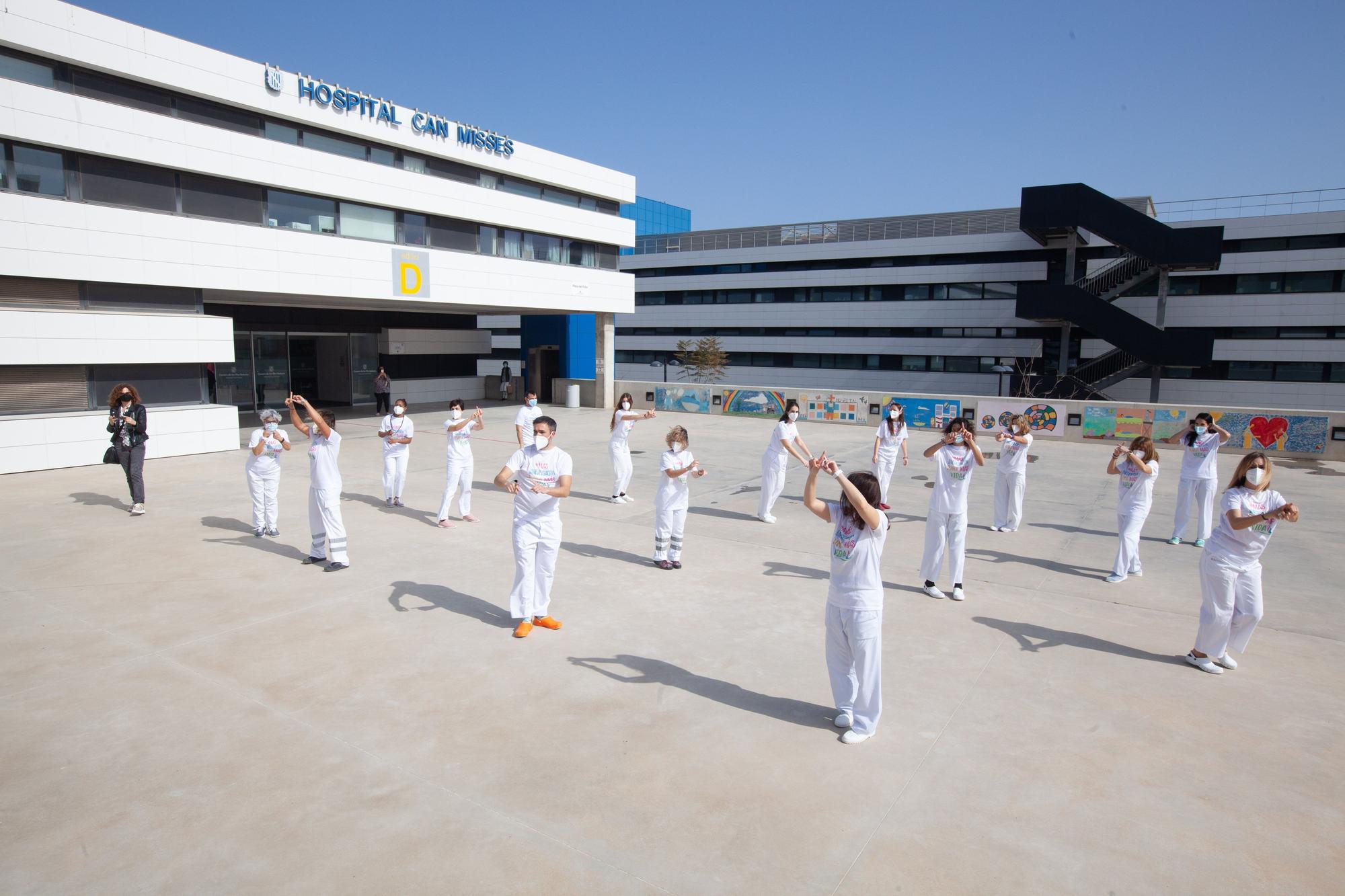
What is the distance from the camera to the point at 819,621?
773 centimetres

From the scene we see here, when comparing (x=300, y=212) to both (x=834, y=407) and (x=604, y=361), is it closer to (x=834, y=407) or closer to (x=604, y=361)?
(x=604, y=361)

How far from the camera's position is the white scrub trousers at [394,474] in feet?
41.2

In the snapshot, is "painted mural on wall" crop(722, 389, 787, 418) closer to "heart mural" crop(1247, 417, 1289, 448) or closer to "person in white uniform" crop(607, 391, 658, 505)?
"heart mural" crop(1247, 417, 1289, 448)

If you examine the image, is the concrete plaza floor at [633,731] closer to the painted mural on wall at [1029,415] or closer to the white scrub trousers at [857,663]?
the white scrub trousers at [857,663]

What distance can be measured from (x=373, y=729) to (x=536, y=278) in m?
24.9

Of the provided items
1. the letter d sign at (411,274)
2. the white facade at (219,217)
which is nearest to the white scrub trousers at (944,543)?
the white facade at (219,217)

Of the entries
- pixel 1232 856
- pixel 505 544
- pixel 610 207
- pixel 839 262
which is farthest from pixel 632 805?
pixel 839 262

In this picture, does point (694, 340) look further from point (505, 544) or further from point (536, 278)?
point (505, 544)

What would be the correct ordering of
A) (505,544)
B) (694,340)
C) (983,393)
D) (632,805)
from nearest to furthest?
(632,805) < (505,544) < (983,393) < (694,340)

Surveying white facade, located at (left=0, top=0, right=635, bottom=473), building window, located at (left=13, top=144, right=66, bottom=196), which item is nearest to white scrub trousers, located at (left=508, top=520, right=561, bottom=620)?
white facade, located at (left=0, top=0, right=635, bottom=473)

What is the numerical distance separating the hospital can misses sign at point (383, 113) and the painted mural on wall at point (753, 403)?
40.9 ft

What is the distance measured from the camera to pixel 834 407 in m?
28.8

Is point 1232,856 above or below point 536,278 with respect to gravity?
below

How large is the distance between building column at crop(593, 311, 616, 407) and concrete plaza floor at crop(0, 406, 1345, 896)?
75.1ft
